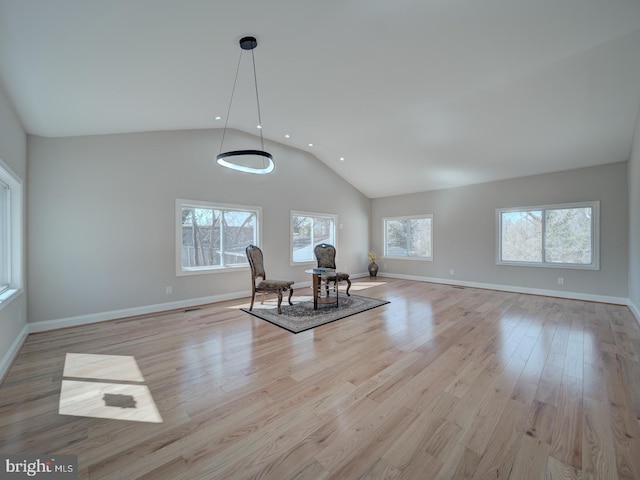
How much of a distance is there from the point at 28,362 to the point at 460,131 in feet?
21.5

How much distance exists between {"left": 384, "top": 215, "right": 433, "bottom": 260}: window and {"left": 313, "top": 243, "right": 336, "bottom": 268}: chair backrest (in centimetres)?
297

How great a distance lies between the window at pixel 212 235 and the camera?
193 inches

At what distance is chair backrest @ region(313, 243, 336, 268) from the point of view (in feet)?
19.3

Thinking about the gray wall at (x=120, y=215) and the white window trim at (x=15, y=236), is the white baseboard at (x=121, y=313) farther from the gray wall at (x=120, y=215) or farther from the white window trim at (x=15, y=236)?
the white window trim at (x=15, y=236)

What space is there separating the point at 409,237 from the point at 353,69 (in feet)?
18.0

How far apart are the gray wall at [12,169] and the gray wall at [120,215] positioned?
294 millimetres

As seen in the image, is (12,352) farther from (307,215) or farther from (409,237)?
(409,237)

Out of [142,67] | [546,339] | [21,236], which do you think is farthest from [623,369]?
[21,236]

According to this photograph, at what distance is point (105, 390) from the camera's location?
2236 mm

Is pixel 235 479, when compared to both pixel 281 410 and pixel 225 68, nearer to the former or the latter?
pixel 281 410

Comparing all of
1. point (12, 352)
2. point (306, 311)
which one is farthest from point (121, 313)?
point (306, 311)

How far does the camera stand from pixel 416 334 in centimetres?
345

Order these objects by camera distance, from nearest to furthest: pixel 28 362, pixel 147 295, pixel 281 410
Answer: pixel 281 410 → pixel 28 362 → pixel 147 295

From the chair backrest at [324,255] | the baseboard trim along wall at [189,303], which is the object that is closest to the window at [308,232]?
the baseboard trim along wall at [189,303]
